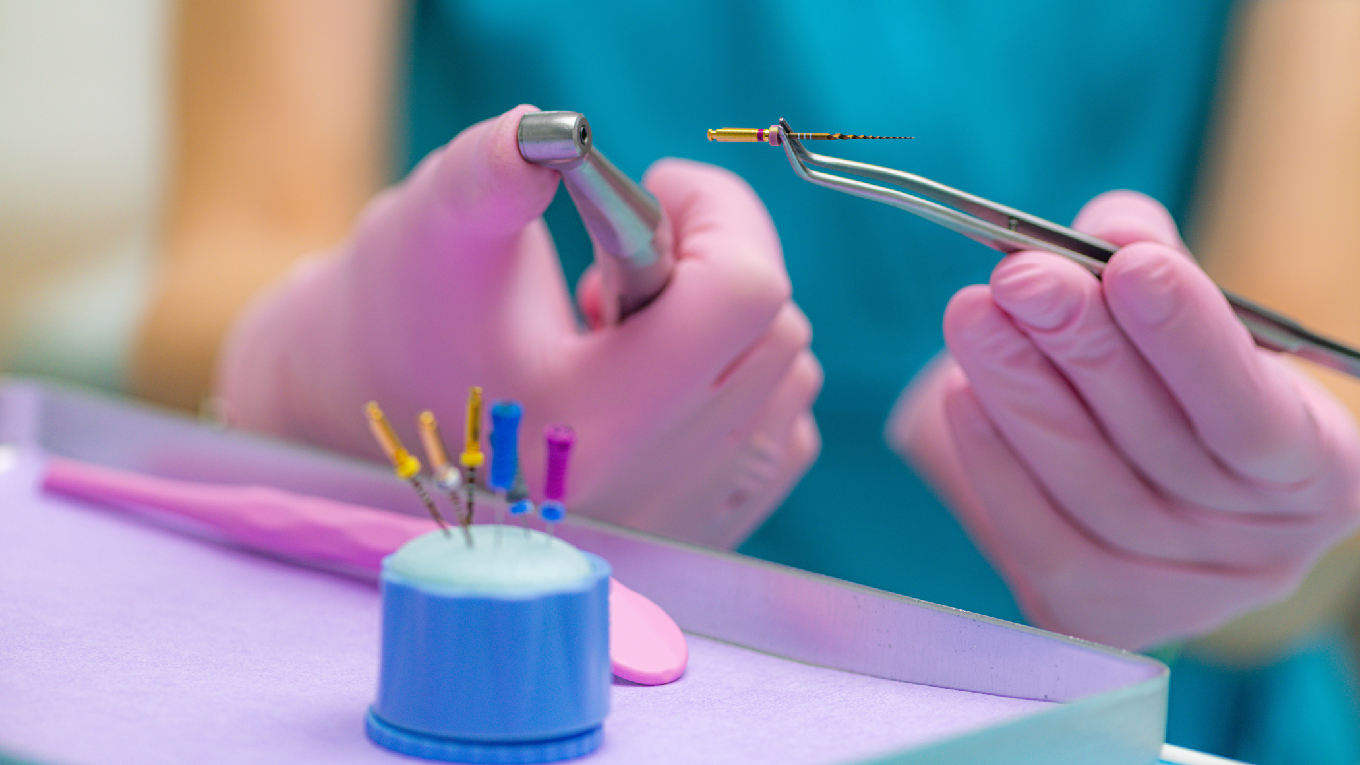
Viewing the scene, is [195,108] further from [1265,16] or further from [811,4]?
[1265,16]

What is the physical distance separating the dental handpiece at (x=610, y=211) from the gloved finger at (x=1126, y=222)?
15 centimetres

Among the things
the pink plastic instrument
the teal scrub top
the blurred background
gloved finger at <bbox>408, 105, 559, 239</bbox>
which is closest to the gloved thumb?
gloved finger at <bbox>408, 105, 559, 239</bbox>

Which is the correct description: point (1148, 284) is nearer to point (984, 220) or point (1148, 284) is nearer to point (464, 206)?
point (984, 220)

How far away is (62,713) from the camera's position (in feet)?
0.73

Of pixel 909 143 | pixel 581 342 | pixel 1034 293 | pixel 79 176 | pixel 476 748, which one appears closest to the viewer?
pixel 476 748

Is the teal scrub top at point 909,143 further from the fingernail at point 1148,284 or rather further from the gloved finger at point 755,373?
the fingernail at point 1148,284

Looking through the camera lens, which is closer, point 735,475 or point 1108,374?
point 1108,374

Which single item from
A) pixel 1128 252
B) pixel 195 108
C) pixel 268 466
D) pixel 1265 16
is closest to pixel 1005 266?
pixel 1128 252

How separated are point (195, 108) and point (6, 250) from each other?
0.65ft

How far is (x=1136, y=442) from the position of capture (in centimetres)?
37

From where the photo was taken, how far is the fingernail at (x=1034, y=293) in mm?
316

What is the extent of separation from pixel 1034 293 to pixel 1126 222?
3.1 inches

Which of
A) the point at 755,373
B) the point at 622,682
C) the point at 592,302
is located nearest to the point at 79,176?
the point at 592,302

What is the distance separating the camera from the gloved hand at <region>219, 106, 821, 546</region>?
1.26 feet
